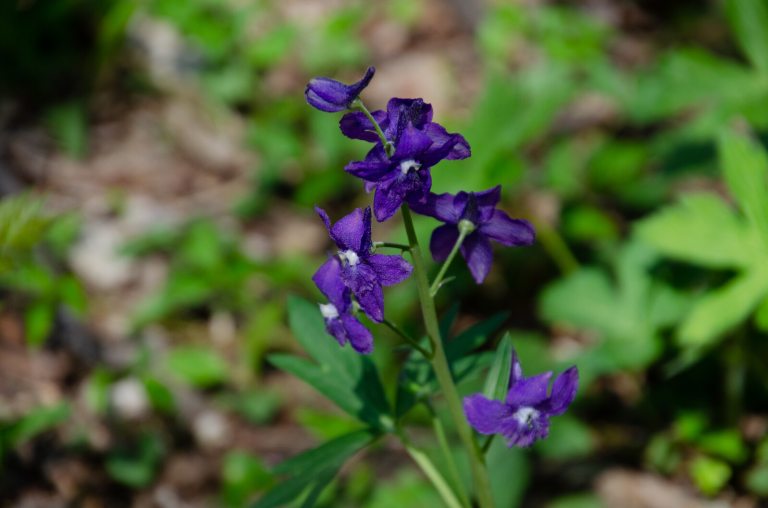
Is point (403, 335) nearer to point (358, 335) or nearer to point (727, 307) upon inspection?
point (358, 335)

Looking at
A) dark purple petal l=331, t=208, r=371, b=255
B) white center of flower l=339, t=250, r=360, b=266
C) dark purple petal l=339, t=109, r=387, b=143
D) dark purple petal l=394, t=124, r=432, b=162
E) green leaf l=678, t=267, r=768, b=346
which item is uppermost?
dark purple petal l=339, t=109, r=387, b=143

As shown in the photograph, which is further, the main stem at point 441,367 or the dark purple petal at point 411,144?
the main stem at point 441,367

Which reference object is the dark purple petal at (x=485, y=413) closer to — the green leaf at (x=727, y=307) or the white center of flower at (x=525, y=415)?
the white center of flower at (x=525, y=415)

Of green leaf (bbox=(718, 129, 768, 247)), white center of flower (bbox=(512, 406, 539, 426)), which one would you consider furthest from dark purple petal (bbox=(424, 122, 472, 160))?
green leaf (bbox=(718, 129, 768, 247))

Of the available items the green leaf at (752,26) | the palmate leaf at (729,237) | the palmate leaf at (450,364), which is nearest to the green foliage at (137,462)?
the palmate leaf at (450,364)

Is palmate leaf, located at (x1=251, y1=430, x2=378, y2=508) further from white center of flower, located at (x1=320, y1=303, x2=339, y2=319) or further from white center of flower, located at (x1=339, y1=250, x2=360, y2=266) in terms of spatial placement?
white center of flower, located at (x1=339, y1=250, x2=360, y2=266)

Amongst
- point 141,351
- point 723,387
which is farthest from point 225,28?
point 723,387

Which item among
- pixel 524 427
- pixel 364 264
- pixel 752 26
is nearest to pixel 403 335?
pixel 364 264
